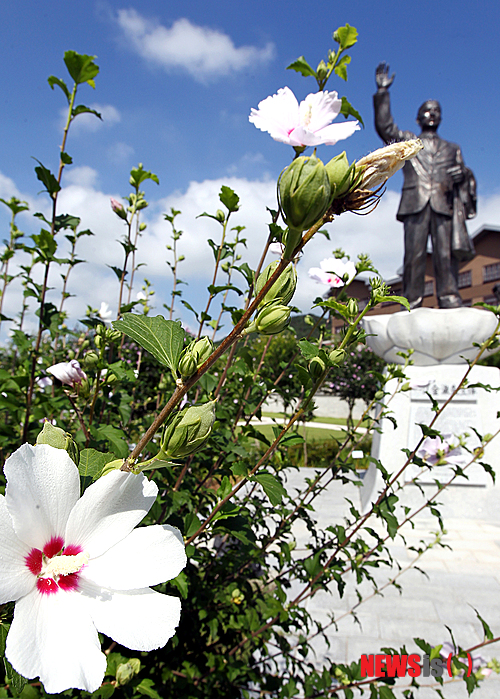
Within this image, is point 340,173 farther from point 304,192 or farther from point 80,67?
point 80,67

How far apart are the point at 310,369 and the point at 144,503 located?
0.58 meters

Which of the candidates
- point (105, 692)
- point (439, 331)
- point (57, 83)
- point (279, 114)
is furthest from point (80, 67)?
point (439, 331)

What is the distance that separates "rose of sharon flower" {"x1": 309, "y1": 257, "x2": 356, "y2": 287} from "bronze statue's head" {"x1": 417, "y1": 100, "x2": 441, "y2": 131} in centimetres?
661

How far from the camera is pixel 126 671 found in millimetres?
1024

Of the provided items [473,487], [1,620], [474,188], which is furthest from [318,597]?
[474,188]

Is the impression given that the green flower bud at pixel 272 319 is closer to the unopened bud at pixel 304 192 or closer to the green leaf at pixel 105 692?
the unopened bud at pixel 304 192

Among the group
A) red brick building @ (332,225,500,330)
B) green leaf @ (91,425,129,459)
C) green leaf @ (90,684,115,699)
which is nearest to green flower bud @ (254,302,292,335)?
green leaf @ (91,425,129,459)

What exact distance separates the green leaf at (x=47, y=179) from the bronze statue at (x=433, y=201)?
20.0 ft

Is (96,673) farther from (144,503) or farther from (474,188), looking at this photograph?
(474,188)

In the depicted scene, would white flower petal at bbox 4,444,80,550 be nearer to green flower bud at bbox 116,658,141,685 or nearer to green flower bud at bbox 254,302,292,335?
green flower bud at bbox 254,302,292,335

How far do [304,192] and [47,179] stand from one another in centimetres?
127

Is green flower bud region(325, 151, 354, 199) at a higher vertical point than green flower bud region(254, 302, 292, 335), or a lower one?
higher

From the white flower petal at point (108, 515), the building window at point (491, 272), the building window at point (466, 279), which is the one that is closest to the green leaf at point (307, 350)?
the white flower petal at point (108, 515)

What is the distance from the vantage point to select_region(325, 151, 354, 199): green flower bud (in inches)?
21.3
